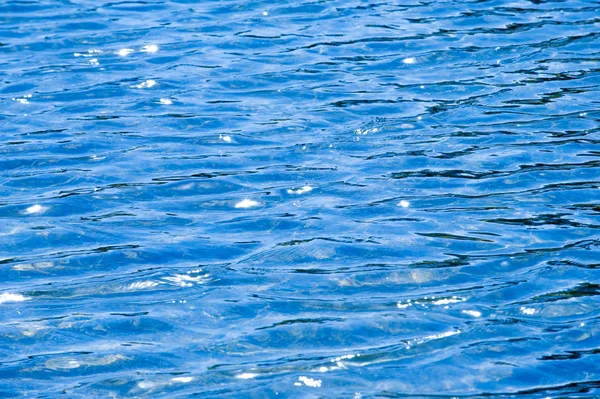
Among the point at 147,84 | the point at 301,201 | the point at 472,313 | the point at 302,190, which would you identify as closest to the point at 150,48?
the point at 147,84

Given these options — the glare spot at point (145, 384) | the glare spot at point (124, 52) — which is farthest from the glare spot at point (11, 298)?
the glare spot at point (124, 52)

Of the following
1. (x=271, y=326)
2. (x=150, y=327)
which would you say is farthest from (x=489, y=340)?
(x=150, y=327)

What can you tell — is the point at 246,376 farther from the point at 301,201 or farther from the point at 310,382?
the point at 301,201

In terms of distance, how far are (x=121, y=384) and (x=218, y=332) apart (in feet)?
2.18

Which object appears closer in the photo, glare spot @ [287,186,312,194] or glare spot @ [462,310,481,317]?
glare spot @ [462,310,481,317]

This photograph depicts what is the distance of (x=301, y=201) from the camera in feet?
22.9

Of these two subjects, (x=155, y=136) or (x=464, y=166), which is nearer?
(x=464, y=166)

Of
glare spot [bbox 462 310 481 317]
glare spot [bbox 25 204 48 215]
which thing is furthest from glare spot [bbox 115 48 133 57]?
glare spot [bbox 462 310 481 317]

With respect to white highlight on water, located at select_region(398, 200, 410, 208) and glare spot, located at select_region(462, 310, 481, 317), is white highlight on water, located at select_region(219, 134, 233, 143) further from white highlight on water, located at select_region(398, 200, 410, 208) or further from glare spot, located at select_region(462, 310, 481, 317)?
glare spot, located at select_region(462, 310, 481, 317)

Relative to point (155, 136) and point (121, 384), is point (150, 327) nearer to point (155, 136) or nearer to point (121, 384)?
point (121, 384)

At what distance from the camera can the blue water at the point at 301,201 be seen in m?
5.10

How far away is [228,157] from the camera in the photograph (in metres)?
7.75

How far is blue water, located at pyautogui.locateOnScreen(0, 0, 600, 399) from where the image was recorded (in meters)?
5.10

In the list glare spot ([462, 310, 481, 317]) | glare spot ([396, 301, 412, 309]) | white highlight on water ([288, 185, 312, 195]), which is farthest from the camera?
white highlight on water ([288, 185, 312, 195])
